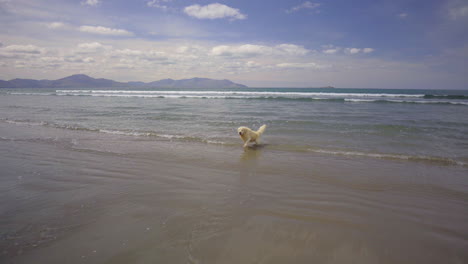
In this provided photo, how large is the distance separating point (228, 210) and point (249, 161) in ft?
8.80

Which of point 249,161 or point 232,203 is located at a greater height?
point 249,161

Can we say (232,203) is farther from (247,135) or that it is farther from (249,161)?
(247,135)

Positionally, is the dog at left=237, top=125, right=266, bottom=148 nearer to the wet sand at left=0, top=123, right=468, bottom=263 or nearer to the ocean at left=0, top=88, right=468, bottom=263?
the ocean at left=0, top=88, right=468, bottom=263

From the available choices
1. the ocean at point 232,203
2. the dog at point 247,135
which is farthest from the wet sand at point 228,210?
the dog at point 247,135

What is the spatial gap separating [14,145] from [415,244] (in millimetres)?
9982

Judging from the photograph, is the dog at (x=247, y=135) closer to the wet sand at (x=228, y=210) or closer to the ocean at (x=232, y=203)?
the ocean at (x=232, y=203)

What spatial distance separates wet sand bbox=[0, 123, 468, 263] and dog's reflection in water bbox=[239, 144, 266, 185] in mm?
59

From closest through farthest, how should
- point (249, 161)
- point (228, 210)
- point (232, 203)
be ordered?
point (228, 210) < point (232, 203) < point (249, 161)

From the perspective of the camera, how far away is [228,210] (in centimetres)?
334

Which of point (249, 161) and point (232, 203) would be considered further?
point (249, 161)

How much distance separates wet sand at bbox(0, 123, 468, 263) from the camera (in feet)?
8.10

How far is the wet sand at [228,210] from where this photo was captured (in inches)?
97.2

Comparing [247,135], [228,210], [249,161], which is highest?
[247,135]

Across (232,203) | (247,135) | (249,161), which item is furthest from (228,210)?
(247,135)
